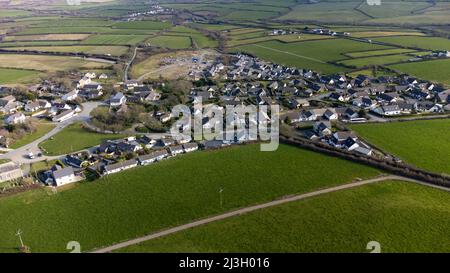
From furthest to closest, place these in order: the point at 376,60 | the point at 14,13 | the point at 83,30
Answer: the point at 14,13 → the point at 83,30 → the point at 376,60

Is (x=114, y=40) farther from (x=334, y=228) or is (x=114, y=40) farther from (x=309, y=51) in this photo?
(x=334, y=228)

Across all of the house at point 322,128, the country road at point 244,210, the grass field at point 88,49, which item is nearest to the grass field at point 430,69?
the house at point 322,128

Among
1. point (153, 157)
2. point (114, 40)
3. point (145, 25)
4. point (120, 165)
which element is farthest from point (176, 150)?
point (145, 25)

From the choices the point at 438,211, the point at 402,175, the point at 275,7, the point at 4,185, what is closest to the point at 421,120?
the point at 402,175

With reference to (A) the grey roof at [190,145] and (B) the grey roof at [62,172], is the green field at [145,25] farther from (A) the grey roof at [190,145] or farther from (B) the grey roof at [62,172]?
(B) the grey roof at [62,172]

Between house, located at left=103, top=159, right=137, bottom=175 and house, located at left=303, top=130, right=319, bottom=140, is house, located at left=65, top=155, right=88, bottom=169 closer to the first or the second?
house, located at left=103, top=159, right=137, bottom=175

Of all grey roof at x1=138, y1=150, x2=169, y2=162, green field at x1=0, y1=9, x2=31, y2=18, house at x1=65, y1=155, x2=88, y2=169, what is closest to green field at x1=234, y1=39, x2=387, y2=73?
grey roof at x1=138, y1=150, x2=169, y2=162
